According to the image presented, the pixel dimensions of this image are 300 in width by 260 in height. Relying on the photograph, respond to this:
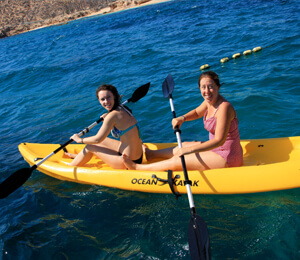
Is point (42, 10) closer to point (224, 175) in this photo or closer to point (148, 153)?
point (148, 153)

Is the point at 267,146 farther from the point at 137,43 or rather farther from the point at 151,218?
the point at 137,43

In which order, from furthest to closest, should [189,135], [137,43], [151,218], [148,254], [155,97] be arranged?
[137,43]
[155,97]
[189,135]
[151,218]
[148,254]

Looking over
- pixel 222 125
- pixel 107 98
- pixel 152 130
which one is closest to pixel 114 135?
pixel 107 98

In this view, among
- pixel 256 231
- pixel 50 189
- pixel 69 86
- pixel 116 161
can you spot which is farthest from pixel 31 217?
pixel 69 86

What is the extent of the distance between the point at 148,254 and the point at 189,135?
2909mm

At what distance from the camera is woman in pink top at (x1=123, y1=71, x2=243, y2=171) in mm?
3426

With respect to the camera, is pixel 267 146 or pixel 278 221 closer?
pixel 278 221

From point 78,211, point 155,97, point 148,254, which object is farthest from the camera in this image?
point 155,97

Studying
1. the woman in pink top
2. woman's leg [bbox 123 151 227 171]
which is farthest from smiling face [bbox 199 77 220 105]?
woman's leg [bbox 123 151 227 171]

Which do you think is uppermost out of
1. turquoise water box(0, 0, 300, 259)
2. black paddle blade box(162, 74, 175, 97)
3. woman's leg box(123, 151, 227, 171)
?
black paddle blade box(162, 74, 175, 97)

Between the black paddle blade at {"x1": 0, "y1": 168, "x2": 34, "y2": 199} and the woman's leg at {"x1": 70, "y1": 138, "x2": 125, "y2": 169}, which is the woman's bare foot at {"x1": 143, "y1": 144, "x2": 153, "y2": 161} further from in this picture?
the black paddle blade at {"x1": 0, "y1": 168, "x2": 34, "y2": 199}

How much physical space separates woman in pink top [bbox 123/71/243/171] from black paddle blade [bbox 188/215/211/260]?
812mm

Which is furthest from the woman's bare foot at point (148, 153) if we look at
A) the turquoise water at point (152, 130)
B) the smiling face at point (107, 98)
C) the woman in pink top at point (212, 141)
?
the smiling face at point (107, 98)

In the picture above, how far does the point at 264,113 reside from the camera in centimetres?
592
